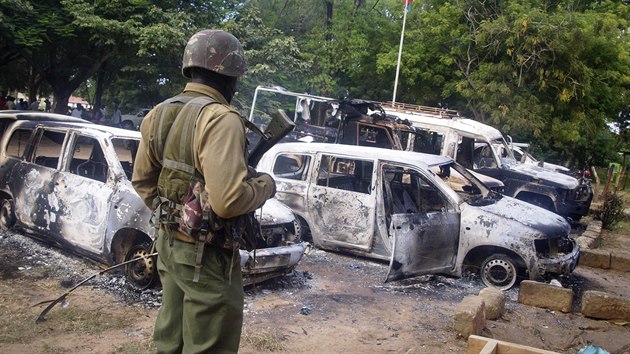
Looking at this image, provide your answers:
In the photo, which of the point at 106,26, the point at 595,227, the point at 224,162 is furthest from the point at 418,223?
the point at 106,26

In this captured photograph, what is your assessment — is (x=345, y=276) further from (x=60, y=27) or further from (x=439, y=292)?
(x=60, y=27)

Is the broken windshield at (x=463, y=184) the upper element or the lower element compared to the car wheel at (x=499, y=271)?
upper

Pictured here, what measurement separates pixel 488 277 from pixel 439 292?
2.13ft

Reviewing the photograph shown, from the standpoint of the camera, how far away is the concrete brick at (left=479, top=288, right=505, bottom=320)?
5.65 m

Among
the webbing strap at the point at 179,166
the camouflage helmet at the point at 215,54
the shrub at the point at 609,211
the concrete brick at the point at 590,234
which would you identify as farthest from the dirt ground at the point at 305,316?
the shrub at the point at 609,211

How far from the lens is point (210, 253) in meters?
2.61

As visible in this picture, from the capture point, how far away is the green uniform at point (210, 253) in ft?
7.85

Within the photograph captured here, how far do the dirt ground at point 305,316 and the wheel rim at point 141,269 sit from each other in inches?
6.4

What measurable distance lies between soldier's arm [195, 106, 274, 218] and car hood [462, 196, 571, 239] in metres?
4.86

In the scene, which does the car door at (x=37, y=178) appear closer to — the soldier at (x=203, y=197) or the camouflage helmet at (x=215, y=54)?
the soldier at (x=203, y=197)

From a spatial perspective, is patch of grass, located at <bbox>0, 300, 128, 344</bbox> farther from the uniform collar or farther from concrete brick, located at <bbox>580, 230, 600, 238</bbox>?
concrete brick, located at <bbox>580, 230, 600, 238</bbox>

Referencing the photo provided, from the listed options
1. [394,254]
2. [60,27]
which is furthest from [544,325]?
[60,27]

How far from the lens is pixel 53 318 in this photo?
190 inches

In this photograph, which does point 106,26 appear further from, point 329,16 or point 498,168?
point 498,168
